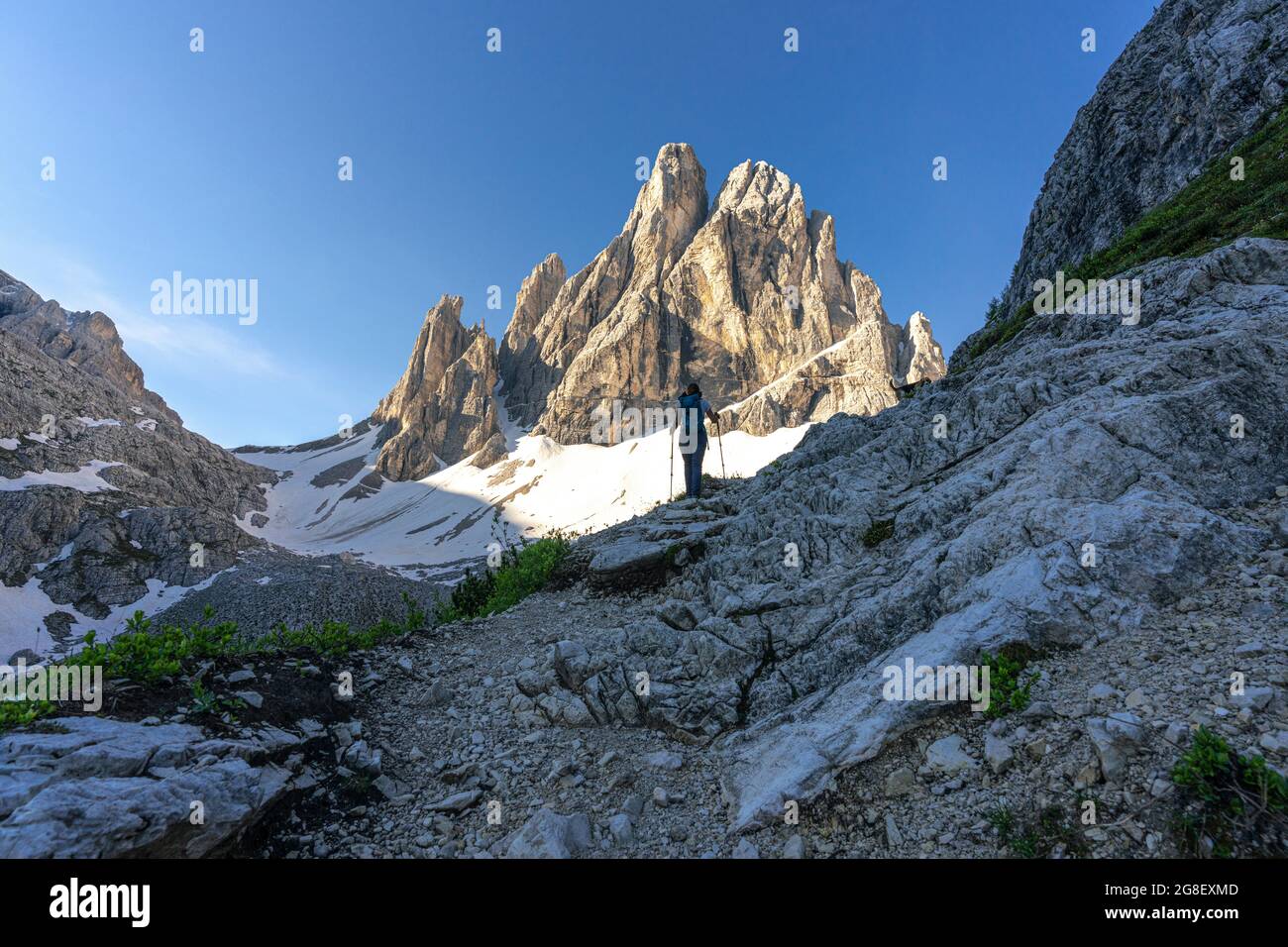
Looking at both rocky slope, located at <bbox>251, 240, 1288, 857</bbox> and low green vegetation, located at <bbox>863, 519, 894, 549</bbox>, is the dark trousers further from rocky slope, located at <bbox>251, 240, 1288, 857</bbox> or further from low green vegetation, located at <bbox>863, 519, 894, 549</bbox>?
low green vegetation, located at <bbox>863, 519, 894, 549</bbox>

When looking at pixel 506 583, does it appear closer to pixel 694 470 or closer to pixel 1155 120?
pixel 694 470

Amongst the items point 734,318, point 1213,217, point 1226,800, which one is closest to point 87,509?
point 1226,800

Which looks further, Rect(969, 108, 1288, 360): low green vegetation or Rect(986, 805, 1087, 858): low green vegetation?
Rect(969, 108, 1288, 360): low green vegetation

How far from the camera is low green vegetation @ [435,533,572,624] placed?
15.2m

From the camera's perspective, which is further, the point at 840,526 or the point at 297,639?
the point at 840,526

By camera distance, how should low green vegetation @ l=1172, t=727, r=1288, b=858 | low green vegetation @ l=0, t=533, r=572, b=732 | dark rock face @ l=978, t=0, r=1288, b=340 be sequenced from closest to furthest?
1. low green vegetation @ l=1172, t=727, r=1288, b=858
2. low green vegetation @ l=0, t=533, r=572, b=732
3. dark rock face @ l=978, t=0, r=1288, b=340

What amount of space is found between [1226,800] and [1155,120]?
143ft

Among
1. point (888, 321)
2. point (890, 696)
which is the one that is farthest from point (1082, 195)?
point (888, 321)

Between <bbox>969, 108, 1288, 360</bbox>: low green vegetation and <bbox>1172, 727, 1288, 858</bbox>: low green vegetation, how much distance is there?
15589 mm

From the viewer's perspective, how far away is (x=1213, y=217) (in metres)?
15.8

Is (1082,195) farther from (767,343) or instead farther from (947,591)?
(767,343)

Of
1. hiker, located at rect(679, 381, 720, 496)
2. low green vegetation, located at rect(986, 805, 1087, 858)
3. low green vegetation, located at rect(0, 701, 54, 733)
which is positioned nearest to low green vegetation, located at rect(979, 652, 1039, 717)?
low green vegetation, located at rect(986, 805, 1087, 858)
